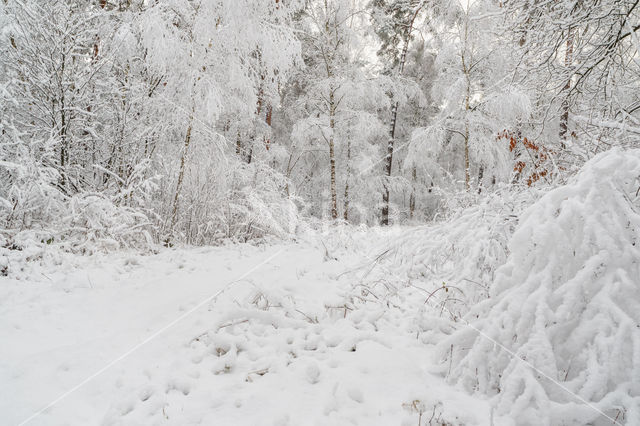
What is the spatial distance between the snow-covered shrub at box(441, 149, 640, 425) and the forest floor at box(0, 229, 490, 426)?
0.26m

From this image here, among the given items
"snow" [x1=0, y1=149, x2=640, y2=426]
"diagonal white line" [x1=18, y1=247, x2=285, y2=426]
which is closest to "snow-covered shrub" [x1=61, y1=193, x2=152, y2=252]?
"snow" [x1=0, y1=149, x2=640, y2=426]

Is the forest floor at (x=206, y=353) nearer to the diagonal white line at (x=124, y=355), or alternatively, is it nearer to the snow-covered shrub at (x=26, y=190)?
the diagonal white line at (x=124, y=355)

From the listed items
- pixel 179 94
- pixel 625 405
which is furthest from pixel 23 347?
pixel 179 94

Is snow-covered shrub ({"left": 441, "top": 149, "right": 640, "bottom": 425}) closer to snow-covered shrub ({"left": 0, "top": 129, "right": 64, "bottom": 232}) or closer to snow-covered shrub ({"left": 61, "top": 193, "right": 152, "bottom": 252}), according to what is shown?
snow-covered shrub ({"left": 61, "top": 193, "right": 152, "bottom": 252})

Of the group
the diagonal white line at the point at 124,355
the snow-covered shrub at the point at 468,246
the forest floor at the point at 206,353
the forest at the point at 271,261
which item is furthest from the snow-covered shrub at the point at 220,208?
the snow-covered shrub at the point at 468,246

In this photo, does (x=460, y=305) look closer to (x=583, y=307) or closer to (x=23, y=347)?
(x=583, y=307)

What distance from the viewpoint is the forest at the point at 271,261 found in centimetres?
160

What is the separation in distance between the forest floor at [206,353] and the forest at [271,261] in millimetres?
17

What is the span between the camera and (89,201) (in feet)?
14.8

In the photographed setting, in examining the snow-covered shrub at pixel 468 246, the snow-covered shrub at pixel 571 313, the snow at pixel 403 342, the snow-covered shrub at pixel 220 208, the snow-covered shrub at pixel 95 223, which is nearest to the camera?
the snow-covered shrub at pixel 571 313

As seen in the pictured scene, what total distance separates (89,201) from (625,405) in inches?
212

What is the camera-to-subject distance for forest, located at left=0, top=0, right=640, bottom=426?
160 centimetres

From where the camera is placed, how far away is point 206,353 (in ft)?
7.48

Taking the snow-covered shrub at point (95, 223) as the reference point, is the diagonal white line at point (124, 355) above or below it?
below
